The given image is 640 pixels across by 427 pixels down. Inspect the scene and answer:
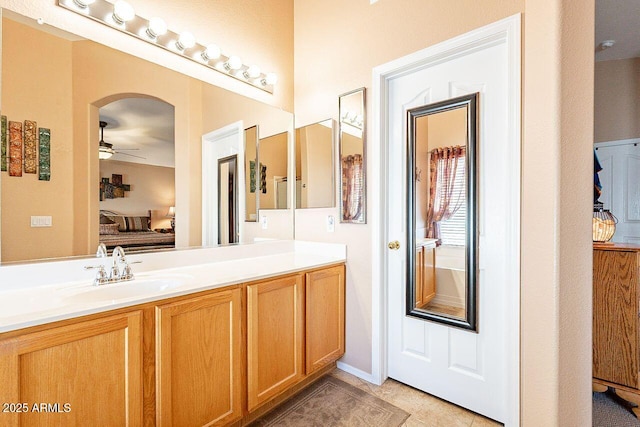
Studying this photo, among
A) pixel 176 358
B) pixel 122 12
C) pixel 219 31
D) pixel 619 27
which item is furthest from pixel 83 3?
pixel 619 27

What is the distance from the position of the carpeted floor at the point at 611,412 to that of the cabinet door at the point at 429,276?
3.52 feet

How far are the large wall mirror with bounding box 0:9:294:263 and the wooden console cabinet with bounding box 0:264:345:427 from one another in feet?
1.97

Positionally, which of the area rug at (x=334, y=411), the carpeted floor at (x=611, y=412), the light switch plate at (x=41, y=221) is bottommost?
the area rug at (x=334, y=411)

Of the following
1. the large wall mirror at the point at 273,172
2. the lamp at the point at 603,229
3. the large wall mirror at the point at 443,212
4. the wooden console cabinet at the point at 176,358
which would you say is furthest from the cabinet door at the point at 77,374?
the lamp at the point at 603,229

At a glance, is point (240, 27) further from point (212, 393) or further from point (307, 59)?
point (212, 393)

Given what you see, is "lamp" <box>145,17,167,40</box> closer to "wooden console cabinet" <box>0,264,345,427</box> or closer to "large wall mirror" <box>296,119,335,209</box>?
"large wall mirror" <box>296,119,335,209</box>

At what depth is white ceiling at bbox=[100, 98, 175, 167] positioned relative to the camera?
1.59m

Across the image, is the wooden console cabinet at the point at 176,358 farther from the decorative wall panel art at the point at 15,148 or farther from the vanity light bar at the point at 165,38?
the vanity light bar at the point at 165,38

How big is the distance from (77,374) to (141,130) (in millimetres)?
1244

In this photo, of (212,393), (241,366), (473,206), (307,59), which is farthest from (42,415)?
(307,59)

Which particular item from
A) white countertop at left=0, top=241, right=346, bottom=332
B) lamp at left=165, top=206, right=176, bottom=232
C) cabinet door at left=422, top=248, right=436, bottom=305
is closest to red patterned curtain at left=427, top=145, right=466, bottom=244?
cabinet door at left=422, top=248, right=436, bottom=305

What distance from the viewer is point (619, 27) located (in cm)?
262

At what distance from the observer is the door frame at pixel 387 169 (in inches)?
59.8

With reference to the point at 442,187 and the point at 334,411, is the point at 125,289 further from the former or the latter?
the point at 442,187
